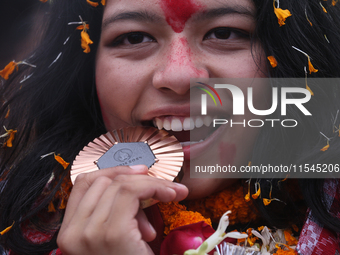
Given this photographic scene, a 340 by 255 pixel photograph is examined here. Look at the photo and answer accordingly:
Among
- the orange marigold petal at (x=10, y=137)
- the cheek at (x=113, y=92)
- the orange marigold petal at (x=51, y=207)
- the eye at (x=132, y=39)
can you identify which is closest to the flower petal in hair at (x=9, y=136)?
the orange marigold petal at (x=10, y=137)

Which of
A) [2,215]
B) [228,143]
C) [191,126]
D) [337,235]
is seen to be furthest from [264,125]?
[2,215]

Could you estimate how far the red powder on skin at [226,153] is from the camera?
4.82 feet

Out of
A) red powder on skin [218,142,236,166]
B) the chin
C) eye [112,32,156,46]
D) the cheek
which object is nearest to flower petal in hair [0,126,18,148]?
the cheek

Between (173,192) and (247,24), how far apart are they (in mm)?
837

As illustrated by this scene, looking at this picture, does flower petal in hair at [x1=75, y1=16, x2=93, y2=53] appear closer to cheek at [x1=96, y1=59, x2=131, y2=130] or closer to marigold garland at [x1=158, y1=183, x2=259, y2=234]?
cheek at [x1=96, y1=59, x2=131, y2=130]

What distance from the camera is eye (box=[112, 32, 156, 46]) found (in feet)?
Result: 4.89

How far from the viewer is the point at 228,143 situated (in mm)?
1466

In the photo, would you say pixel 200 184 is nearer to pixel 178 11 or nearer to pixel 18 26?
pixel 178 11

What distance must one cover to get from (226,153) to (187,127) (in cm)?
23

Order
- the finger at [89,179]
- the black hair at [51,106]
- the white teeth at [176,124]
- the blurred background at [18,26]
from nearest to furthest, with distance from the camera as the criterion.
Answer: the finger at [89,179], the white teeth at [176,124], the black hair at [51,106], the blurred background at [18,26]

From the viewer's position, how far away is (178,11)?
1.36 m

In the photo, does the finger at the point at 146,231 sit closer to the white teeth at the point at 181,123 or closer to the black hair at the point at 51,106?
the white teeth at the point at 181,123

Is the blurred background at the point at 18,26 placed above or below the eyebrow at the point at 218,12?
below

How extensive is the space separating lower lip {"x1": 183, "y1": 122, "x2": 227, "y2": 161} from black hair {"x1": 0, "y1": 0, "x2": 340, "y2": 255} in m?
0.22
